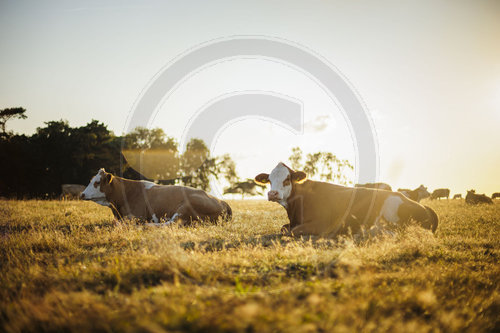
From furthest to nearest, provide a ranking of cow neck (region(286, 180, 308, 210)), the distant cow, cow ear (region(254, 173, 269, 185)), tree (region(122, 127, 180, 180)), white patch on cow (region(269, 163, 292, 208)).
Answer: the distant cow, tree (region(122, 127, 180, 180)), cow ear (region(254, 173, 269, 185)), cow neck (region(286, 180, 308, 210)), white patch on cow (region(269, 163, 292, 208))

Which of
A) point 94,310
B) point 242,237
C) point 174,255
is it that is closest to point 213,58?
point 242,237

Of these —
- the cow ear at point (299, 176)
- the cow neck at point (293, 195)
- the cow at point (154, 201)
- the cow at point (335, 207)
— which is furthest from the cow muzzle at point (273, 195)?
the cow at point (154, 201)

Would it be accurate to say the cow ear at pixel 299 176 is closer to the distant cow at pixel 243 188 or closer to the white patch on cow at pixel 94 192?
the white patch on cow at pixel 94 192

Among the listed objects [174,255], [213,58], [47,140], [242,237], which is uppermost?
[213,58]

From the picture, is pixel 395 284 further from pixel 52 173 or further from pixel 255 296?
pixel 52 173

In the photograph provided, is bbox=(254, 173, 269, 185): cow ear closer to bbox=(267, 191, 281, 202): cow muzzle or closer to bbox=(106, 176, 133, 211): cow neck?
bbox=(267, 191, 281, 202): cow muzzle

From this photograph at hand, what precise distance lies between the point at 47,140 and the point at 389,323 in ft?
128

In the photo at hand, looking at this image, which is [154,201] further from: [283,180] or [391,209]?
[391,209]

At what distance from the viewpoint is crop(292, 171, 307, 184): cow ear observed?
8.07m

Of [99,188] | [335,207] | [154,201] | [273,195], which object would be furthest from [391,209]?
[99,188]

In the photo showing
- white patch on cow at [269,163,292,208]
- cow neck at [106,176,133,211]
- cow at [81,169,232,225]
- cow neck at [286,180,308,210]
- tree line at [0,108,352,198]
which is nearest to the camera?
white patch on cow at [269,163,292,208]

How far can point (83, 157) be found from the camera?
107 ft

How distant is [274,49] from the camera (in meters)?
17.0

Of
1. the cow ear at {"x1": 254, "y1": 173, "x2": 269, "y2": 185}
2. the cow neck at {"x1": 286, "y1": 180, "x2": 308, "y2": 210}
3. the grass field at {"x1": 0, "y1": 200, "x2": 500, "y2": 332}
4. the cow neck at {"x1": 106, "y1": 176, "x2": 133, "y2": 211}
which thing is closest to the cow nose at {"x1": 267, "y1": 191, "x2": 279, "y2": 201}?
the cow neck at {"x1": 286, "y1": 180, "x2": 308, "y2": 210}
